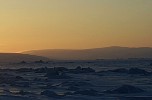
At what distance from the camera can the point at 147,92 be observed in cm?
2667

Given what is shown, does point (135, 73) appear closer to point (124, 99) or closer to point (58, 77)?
point (58, 77)

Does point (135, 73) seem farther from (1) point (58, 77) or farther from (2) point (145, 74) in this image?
(1) point (58, 77)

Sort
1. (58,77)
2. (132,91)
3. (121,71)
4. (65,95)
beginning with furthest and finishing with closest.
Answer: (121,71) → (58,77) → (132,91) → (65,95)

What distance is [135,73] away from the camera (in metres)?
46.5

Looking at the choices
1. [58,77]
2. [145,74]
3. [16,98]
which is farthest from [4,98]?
[145,74]

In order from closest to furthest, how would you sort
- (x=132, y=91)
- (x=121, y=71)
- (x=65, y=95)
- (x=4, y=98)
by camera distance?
(x=4, y=98)
(x=65, y=95)
(x=132, y=91)
(x=121, y=71)

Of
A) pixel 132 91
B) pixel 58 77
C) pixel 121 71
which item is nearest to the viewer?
pixel 132 91

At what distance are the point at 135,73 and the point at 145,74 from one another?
2.01 meters

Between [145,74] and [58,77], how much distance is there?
873cm

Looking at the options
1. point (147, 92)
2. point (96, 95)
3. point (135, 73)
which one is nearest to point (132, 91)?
point (147, 92)

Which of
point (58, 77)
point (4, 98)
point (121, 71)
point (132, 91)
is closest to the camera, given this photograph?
point (4, 98)

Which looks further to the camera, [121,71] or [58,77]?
[121,71]

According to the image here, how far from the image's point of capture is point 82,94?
1015 inches

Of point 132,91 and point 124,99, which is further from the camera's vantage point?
point 132,91
